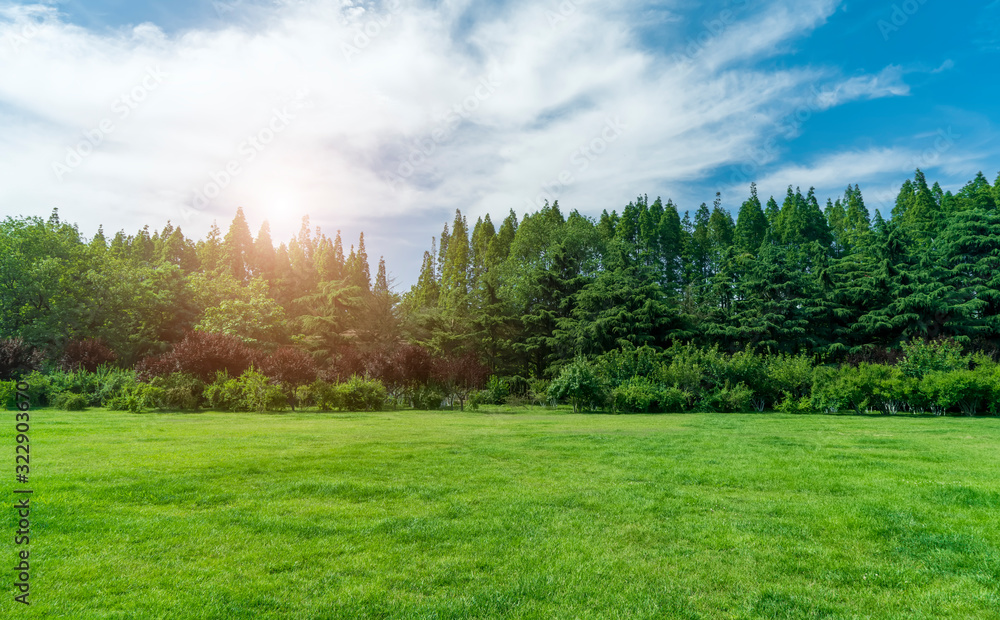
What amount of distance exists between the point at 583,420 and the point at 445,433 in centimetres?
590

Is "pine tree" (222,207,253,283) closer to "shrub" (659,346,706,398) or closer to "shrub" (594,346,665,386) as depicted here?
"shrub" (594,346,665,386)

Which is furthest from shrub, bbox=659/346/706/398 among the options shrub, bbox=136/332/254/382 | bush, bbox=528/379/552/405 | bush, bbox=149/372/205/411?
bush, bbox=149/372/205/411

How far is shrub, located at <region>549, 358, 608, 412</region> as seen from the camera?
19844 millimetres

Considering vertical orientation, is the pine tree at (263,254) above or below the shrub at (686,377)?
above

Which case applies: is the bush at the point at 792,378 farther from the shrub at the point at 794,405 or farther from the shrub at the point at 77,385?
the shrub at the point at 77,385

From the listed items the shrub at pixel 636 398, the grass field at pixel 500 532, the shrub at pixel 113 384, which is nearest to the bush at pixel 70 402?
the shrub at pixel 113 384

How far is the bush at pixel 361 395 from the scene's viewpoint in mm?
18473

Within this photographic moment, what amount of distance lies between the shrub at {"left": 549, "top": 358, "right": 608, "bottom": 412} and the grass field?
10.7 metres

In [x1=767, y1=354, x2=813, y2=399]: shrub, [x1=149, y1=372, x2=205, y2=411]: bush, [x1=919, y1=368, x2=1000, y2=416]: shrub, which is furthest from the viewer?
[x1=767, y1=354, x2=813, y2=399]: shrub

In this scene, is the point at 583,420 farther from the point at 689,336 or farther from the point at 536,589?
the point at 689,336

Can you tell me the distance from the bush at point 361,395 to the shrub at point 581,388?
7.05m

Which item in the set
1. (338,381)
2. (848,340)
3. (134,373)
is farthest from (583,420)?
(848,340)

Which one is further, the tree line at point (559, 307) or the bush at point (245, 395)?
the tree line at point (559, 307)

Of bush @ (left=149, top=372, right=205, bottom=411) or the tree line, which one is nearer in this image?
bush @ (left=149, top=372, right=205, bottom=411)
